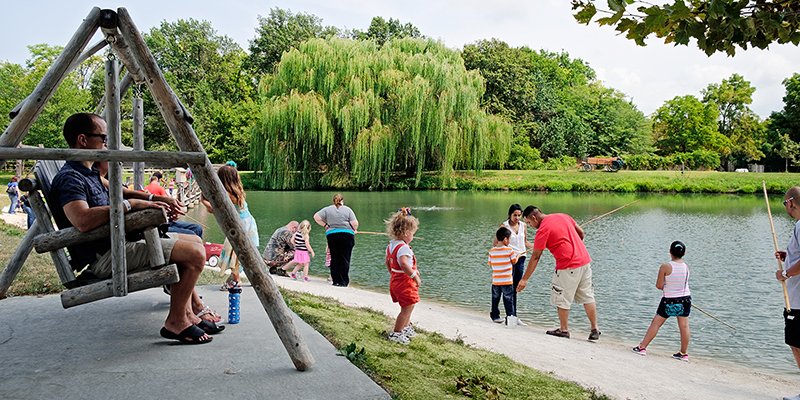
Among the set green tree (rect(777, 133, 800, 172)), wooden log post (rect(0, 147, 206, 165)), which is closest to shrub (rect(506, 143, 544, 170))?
green tree (rect(777, 133, 800, 172))

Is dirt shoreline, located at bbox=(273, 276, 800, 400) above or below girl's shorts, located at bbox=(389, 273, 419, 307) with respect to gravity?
below

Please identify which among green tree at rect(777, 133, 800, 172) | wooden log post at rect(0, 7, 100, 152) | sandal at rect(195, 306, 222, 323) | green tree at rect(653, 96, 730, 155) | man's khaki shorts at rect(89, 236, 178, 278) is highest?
green tree at rect(653, 96, 730, 155)

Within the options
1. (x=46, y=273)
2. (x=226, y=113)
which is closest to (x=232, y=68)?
(x=226, y=113)

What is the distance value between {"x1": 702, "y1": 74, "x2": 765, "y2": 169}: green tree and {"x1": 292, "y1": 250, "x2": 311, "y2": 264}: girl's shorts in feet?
207

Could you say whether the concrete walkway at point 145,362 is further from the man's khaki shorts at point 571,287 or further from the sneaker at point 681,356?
the sneaker at point 681,356

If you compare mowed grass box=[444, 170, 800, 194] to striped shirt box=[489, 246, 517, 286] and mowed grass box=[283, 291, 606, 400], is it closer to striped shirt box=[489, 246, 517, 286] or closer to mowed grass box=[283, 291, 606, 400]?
striped shirt box=[489, 246, 517, 286]

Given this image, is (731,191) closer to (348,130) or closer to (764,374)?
(348,130)

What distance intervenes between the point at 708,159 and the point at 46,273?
61.0 m

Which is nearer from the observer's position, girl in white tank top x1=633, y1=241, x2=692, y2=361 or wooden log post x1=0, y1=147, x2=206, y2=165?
wooden log post x1=0, y1=147, x2=206, y2=165

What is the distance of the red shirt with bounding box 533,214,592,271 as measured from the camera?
8383 millimetres

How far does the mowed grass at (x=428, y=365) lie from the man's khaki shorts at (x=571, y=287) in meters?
2.17

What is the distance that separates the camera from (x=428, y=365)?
5254 mm

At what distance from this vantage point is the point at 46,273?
24.3ft

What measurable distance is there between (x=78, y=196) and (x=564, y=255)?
236 inches
